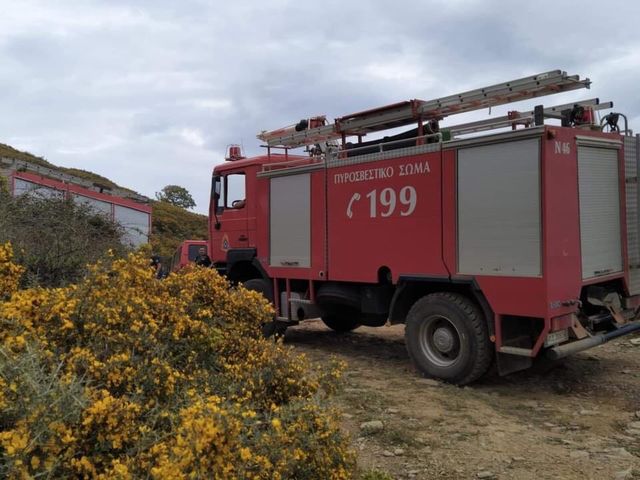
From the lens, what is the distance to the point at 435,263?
6.11 m

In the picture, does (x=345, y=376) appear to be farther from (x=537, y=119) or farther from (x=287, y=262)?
(x=537, y=119)

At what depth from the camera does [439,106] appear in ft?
21.6

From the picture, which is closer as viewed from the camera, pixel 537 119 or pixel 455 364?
pixel 537 119

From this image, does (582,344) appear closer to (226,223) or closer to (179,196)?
(226,223)

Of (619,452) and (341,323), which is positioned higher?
(341,323)

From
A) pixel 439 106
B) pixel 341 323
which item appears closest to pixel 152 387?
pixel 439 106

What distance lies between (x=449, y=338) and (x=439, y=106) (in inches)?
107

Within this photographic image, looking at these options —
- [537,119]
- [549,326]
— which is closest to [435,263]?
[549,326]

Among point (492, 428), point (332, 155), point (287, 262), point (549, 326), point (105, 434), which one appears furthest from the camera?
point (287, 262)

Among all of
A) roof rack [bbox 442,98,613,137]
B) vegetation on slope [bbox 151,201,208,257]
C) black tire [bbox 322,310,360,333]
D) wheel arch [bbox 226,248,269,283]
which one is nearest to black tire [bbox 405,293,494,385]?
roof rack [bbox 442,98,613,137]

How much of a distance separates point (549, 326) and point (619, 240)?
176 cm

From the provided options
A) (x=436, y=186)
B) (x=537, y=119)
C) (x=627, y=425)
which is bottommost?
(x=627, y=425)

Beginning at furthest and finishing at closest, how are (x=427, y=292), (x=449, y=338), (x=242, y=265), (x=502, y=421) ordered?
(x=242, y=265) < (x=427, y=292) < (x=449, y=338) < (x=502, y=421)

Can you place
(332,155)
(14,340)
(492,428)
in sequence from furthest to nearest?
(332,155) → (492,428) → (14,340)
